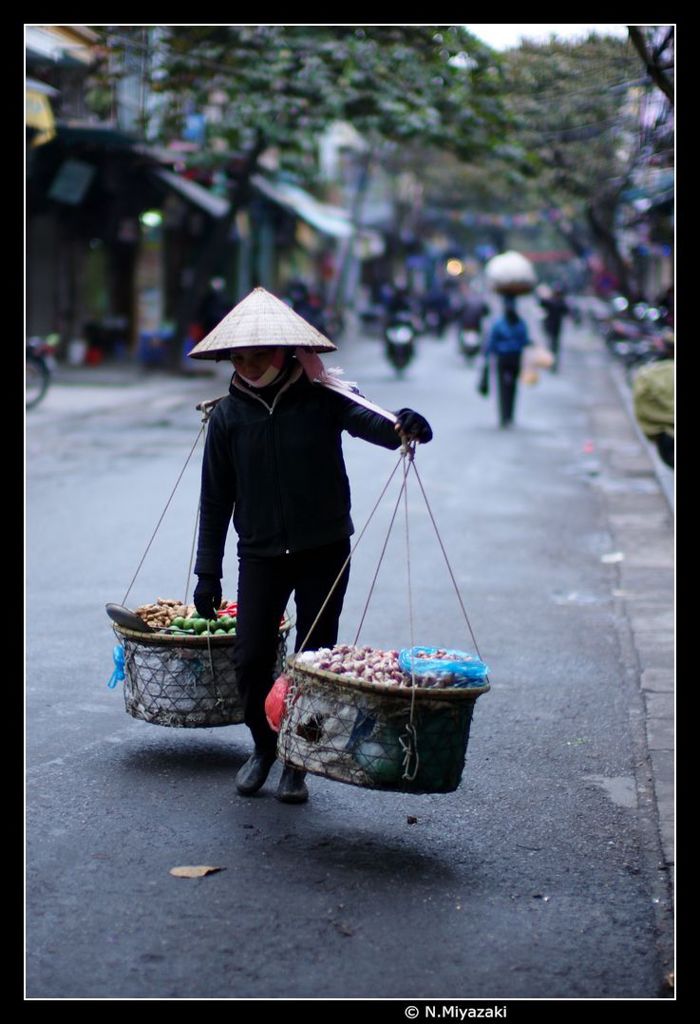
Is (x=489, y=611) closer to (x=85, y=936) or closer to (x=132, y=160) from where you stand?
(x=85, y=936)

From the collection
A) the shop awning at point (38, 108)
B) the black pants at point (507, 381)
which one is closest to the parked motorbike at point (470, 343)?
the black pants at point (507, 381)

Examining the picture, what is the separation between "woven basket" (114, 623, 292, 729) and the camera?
5.37 meters

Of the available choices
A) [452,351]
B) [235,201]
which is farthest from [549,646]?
[452,351]

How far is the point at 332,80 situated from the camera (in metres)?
18.6

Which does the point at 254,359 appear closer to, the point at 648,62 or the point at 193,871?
the point at 193,871

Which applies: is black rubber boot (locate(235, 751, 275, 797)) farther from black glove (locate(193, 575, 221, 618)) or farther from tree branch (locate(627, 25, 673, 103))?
tree branch (locate(627, 25, 673, 103))

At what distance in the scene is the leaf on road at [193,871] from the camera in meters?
4.44

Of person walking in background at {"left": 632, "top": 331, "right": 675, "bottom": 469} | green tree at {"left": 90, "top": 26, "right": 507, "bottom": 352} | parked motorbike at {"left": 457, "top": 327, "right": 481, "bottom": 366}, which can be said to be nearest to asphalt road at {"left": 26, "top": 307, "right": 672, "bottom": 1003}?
person walking in background at {"left": 632, "top": 331, "right": 675, "bottom": 469}

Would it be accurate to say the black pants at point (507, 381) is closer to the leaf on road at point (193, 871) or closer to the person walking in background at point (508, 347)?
the person walking in background at point (508, 347)

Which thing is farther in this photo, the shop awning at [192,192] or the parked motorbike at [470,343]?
the parked motorbike at [470,343]

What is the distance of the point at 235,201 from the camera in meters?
24.6

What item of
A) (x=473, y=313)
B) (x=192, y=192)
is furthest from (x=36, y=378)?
(x=473, y=313)

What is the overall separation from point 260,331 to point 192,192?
2418 cm

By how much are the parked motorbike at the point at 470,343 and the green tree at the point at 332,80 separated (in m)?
11.4
